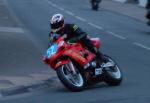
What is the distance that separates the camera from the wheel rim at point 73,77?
42.2 feet

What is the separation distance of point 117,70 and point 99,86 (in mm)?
453

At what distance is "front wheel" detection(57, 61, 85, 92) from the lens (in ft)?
41.9

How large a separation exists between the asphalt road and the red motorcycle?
0.17 m

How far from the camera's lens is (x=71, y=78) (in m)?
12.9

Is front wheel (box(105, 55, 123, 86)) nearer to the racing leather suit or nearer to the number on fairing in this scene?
the racing leather suit

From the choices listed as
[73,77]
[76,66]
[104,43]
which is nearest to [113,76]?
[76,66]

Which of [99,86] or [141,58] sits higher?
[99,86]

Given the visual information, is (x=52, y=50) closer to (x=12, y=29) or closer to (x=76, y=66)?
(x=76, y=66)

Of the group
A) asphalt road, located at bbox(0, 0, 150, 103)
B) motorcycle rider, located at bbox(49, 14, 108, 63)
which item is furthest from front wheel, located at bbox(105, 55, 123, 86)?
motorcycle rider, located at bbox(49, 14, 108, 63)

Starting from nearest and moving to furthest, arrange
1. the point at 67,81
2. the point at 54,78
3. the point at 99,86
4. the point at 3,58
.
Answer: the point at 67,81
the point at 99,86
the point at 54,78
the point at 3,58

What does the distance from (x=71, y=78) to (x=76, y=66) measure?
0.31 m

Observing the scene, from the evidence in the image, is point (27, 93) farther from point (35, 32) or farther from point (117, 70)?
point (35, 32)

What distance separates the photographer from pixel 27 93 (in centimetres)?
1338

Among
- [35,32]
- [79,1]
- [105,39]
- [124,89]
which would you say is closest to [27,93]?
[124,89]
